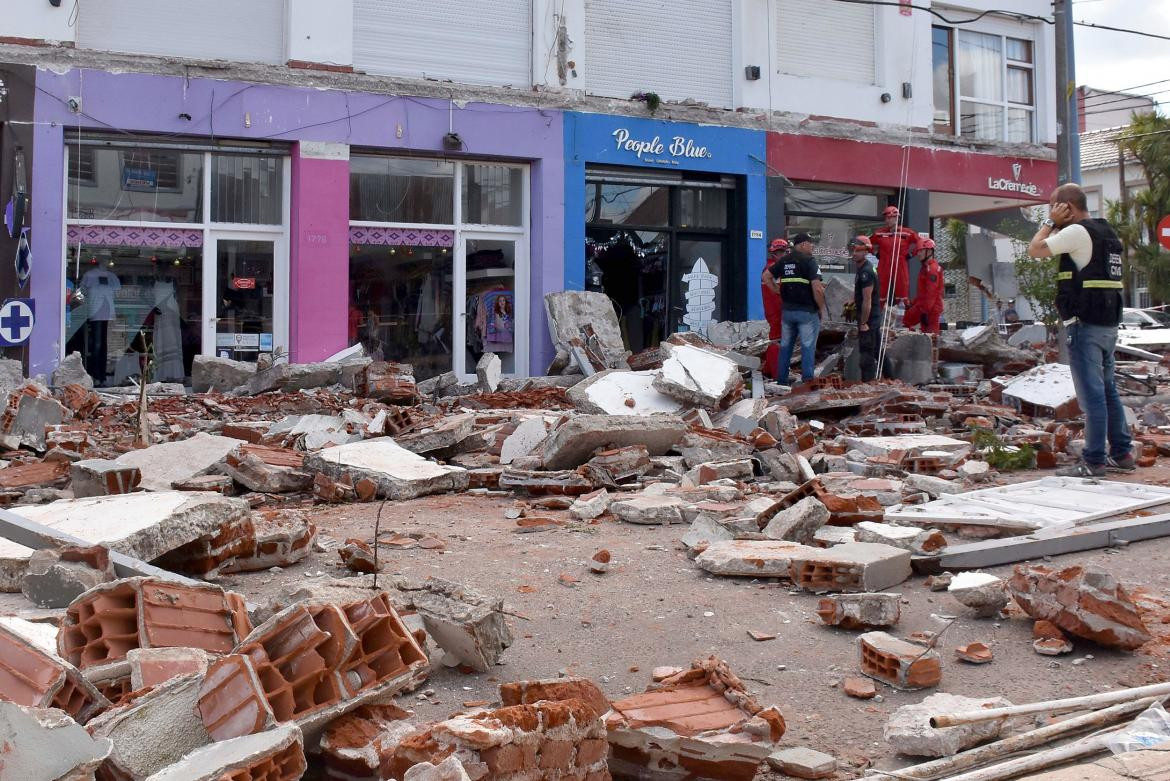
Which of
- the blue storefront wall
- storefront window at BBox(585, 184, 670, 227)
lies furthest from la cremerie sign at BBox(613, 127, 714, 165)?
storefront window at BBox(585, 184, 670, 227)

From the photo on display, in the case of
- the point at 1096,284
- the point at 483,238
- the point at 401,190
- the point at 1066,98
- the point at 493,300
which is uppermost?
the point at 1066,98

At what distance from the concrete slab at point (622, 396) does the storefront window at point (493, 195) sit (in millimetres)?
6282

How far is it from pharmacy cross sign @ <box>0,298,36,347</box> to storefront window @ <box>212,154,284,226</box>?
8.79 ft

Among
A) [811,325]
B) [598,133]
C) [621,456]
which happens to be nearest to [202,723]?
[621,456]

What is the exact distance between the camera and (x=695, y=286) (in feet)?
57.0

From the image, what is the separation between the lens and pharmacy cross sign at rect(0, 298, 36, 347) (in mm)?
12531

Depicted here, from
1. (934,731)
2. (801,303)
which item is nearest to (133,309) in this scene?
(801,303)

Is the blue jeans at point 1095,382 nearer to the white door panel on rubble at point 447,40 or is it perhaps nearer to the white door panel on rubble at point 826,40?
the white door panel on rubble at point 447,40

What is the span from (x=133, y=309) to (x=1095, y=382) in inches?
446

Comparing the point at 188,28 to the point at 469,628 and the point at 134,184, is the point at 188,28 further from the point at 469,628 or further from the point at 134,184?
the point at 469,628

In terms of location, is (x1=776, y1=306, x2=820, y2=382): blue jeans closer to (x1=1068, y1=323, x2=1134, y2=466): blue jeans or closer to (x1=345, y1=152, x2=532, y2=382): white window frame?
(x1=345, y1=152, x2=532, y2=382): white window frame

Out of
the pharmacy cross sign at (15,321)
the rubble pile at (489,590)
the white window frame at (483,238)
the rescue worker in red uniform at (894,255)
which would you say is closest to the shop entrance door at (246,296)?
the white window frame at (483,238)

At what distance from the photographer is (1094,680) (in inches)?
142

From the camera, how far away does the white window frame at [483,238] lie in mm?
15703
